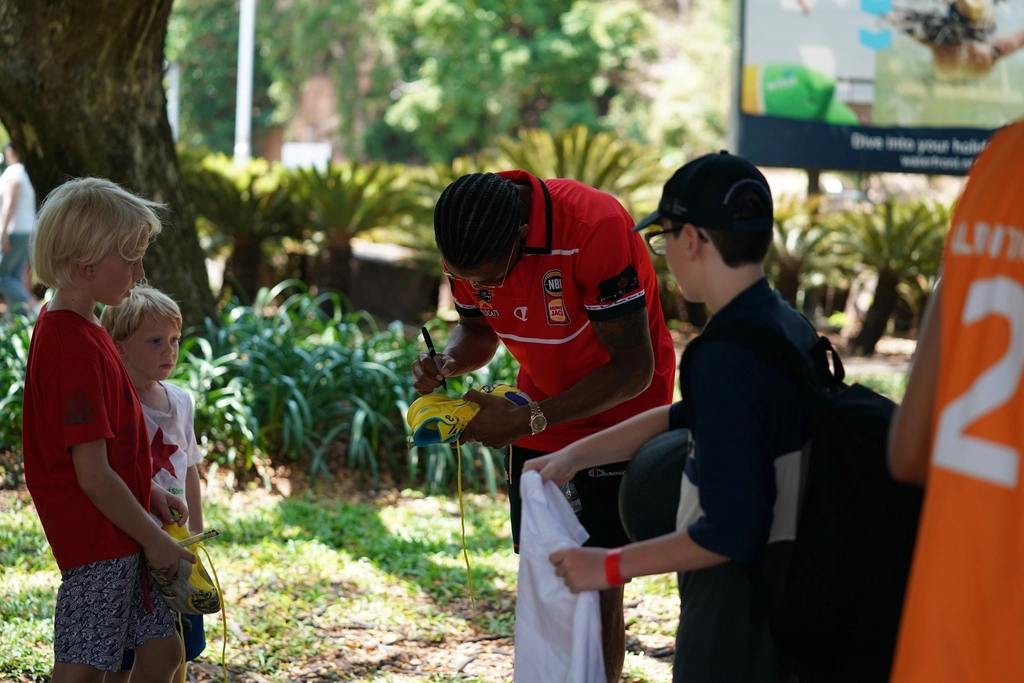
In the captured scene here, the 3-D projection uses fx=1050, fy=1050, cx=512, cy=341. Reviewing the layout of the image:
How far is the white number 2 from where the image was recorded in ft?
5.11

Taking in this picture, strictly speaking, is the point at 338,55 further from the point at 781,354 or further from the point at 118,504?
the point at 781,354

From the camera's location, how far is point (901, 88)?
10.8 m

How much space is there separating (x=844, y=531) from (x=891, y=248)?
9.73 m

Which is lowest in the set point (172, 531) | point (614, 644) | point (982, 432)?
point (614, 644)

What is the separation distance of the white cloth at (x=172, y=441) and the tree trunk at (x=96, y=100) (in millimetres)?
2845

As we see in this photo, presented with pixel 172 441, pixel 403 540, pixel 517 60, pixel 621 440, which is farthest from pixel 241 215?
pixel 517 60

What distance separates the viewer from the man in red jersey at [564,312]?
9.16 ft

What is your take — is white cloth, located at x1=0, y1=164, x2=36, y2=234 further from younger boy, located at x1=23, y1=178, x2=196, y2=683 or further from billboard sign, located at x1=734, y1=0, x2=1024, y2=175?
younger boy, located at x1=23, y1=178, x2=196, y2=683

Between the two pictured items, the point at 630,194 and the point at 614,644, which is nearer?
the point at 614,644

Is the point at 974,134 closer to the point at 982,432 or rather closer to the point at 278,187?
the point at 278,187

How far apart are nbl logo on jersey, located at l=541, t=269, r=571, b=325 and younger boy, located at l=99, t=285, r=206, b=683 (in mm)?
1104

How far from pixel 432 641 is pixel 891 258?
26.8 feet

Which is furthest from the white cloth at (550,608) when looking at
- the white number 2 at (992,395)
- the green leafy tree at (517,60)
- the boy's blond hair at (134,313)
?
the green leafy tree at (517,60)

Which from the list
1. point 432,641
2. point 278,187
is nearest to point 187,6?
point 278,187
